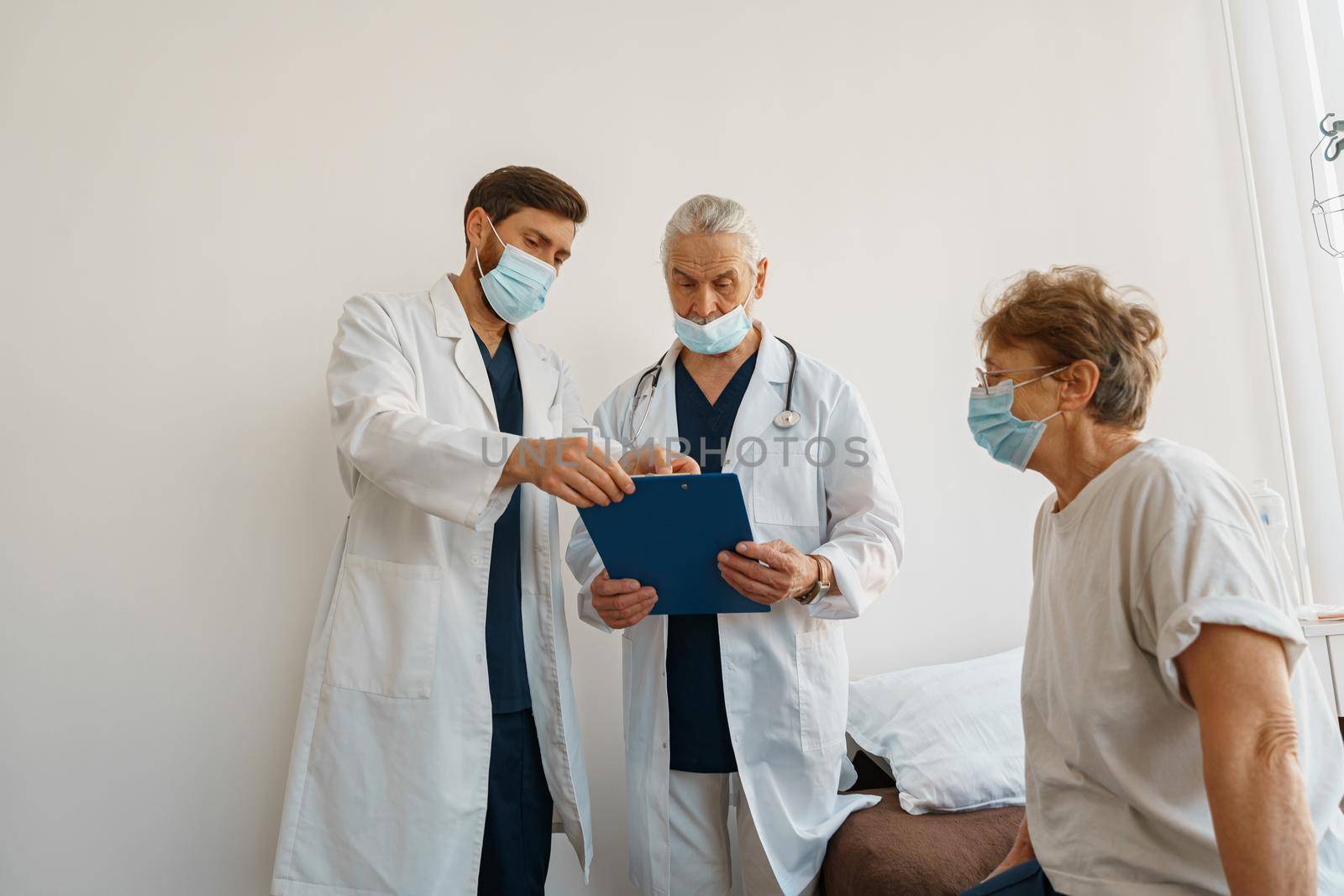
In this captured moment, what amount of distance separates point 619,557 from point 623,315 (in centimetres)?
89

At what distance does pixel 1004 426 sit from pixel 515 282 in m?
0.96

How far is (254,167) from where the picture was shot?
6.66 feet

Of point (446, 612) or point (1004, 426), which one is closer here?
point (1004, 426)

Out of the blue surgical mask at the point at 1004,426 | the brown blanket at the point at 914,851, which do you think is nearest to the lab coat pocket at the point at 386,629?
the brown blanket at the point at 914,851

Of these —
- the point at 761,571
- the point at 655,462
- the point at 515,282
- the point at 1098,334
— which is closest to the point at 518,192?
the point at 515,282

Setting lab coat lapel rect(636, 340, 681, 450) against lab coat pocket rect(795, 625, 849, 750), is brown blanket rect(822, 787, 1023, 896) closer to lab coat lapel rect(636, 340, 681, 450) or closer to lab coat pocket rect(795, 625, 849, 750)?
lab coat pocket rect(795, 625, 849, 750)

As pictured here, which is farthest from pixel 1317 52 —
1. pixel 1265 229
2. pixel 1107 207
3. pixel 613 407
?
pixel 613 407

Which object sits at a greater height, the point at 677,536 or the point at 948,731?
the point at 677,536

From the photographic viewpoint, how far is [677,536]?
1.50m

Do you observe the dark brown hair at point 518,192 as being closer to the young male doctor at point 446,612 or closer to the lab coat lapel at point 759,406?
the young male doctor at point 446,612

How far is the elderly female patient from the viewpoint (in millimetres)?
904

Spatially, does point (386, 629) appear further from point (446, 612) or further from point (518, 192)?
point (518, 192)

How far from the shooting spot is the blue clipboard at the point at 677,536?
1401 millimetres

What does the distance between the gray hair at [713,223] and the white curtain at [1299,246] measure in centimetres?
181
